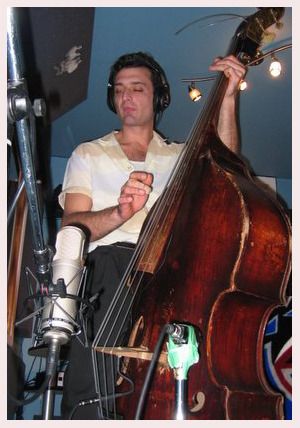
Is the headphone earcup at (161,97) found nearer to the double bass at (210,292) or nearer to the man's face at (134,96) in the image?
the man's face at (134,96)

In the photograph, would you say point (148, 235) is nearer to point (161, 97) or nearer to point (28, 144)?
point (28, 144)

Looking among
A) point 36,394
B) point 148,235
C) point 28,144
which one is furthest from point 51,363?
point 148,235

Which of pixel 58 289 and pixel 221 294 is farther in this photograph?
pixel 221 294

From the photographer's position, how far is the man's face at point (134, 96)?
1547 mm

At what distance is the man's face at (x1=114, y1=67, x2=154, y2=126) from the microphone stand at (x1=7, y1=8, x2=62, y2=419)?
0.84 metres

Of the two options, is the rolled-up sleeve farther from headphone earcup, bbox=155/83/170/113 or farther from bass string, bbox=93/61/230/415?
headphone earcup, bbox=155/83/170/113

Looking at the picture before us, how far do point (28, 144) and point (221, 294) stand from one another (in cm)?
53

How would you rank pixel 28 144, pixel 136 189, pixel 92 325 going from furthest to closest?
pixel 92 325 < pixel 136 189 < pixel 28 144

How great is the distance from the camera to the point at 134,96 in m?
1.55

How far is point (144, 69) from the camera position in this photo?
64.3 inches

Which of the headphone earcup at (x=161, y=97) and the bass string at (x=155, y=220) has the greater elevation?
the headphone earcup at (x=161, y=97)

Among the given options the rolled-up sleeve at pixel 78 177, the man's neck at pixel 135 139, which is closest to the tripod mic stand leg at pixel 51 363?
the rolled-up sleeve at pixel 78 177

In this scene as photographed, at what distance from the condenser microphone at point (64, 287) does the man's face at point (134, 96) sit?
0.79m
